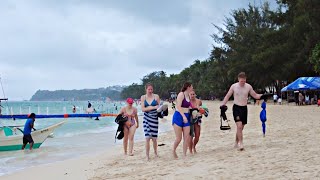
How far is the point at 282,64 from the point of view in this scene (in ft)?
149

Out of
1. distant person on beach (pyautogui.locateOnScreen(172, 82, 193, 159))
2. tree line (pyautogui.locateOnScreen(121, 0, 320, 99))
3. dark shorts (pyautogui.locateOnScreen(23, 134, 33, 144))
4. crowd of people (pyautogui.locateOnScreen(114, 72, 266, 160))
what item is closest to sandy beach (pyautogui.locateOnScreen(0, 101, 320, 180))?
crowd of people (pyautogui.locateOnScreen(114, 72, 266, 160))

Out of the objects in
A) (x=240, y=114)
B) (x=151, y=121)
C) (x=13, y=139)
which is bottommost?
(x=13, y=139)

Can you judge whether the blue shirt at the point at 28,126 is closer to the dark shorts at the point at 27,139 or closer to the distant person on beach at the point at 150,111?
the dark shorts at the point at 27,139

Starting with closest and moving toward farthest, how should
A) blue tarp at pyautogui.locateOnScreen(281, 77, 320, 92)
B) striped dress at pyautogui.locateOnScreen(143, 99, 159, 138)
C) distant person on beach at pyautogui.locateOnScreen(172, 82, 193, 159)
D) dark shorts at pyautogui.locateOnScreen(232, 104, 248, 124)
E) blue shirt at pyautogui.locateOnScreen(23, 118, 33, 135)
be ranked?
distant person on beach at pyautogui.locateOnScreen(172, 82, 193, 159), dark shorts at pyautogui.locateOnScreen(232, 104, 248, 124), striped dress at pyautogui.locateOnScreen(143, 99, 159, 138), blue shirt at pyautogui.locateOnScreen(23, 118, 33, 135), blue tarp at pyautogui.locateOnScreen(281, 77, 320, 92)

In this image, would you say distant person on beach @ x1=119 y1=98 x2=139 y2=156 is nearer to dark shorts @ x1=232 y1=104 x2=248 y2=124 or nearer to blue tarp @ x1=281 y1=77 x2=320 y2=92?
dark shorts @ x1=232 y1=104 x2=248 y2=124

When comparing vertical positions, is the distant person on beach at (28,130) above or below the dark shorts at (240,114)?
below

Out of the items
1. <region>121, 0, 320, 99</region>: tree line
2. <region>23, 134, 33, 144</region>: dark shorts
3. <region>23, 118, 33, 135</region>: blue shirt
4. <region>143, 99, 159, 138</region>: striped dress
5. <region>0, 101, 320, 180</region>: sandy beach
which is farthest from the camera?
<region>121, 0, 320, 99</region>: tree line

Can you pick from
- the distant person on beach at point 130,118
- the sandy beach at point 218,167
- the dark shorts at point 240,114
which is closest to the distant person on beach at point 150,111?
the sandy beach at point 218,167

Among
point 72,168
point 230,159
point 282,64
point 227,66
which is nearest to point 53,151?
point 72,168

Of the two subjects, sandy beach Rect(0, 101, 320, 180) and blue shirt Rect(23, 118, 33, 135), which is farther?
blue shirt Rect(23, 118, 33, 135)

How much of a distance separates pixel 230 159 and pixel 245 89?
5.60 feet

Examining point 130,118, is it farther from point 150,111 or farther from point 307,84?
point 307,84

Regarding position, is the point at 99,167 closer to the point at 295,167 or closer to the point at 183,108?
the point at 183,108

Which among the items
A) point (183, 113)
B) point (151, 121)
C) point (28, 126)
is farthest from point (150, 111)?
point (28, 126)
